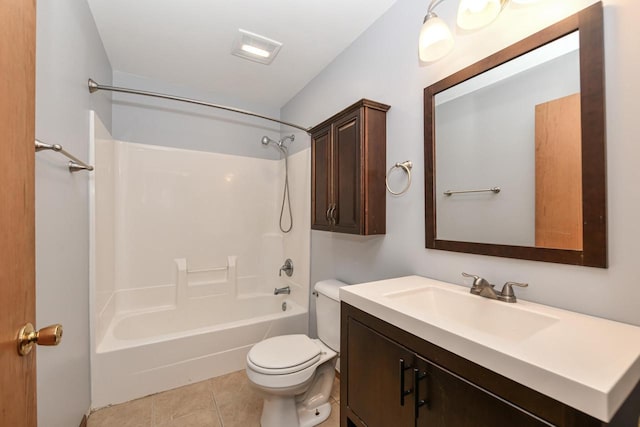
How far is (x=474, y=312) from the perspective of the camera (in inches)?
40.7

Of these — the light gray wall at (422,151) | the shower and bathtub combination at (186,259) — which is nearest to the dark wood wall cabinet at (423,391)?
the light gray wall at (422,151)

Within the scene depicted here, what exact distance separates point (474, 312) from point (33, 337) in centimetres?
131

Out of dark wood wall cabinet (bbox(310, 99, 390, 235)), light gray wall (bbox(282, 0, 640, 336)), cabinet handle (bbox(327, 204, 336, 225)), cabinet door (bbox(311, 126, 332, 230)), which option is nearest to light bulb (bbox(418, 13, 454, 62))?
light gray wall (bbox(282, 0, 640, 336))

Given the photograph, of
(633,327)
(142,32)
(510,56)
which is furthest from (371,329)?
(142,32)

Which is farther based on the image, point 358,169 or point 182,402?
point 182,402

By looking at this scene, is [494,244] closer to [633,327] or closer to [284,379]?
[633,327]

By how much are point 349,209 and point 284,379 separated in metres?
0.99

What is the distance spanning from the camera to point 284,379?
4.65 feet

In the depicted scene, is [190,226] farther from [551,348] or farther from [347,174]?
[551,348]

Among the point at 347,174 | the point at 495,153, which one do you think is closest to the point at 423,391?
the point at 495,153

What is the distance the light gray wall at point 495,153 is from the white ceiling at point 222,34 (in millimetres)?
891

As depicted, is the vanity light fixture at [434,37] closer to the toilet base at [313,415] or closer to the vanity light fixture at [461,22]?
the vanity light fixture at [461,22]

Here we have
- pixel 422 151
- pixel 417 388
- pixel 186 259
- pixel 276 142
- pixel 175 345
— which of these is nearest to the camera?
pixel 417 388

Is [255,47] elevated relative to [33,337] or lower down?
elevated
